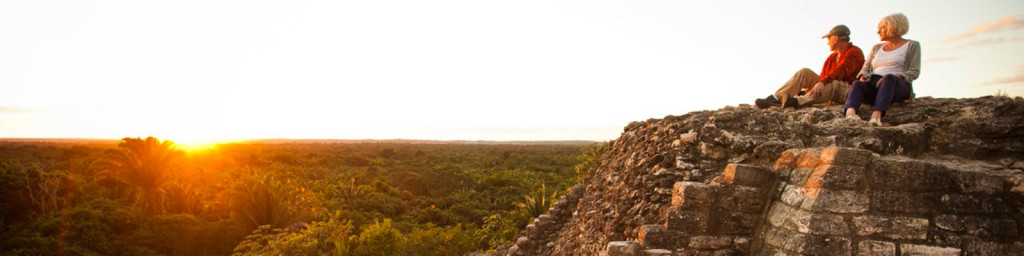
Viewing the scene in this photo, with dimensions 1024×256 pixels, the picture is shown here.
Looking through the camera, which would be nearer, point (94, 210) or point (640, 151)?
point (640, 151)

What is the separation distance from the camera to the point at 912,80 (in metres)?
5.28

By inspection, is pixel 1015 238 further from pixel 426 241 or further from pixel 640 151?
pixel 426 241

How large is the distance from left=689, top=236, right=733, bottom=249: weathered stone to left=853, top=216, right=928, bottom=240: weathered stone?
0.89 meters

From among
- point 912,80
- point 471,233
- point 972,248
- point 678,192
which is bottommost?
point 471,233

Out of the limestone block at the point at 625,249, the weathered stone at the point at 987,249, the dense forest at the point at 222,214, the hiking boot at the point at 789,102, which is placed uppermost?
the hiking boot at the point at 789,102

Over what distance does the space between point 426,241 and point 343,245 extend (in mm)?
1867

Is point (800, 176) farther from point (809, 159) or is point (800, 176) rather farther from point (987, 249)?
point (987, 249)

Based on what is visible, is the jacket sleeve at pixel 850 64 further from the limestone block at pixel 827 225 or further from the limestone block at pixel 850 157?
the limestone block at pixel 827 225

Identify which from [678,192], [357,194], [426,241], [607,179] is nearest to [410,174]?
[357,194]

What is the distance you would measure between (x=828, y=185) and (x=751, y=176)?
1.95 feet

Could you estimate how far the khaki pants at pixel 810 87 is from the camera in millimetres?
5844

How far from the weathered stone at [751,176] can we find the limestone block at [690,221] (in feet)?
1.24

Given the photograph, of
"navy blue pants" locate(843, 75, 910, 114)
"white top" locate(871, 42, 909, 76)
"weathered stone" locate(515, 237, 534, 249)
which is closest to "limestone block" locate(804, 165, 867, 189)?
"navy blue pants" locate(843, 75, 910, 114)

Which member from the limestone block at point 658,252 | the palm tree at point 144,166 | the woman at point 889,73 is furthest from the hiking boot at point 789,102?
the palm tree at point 144,166
